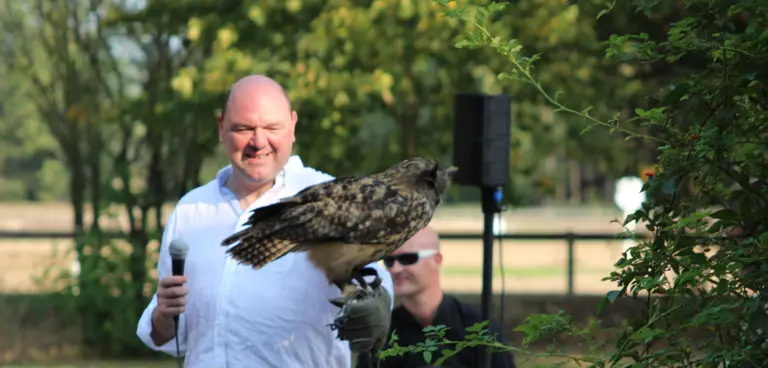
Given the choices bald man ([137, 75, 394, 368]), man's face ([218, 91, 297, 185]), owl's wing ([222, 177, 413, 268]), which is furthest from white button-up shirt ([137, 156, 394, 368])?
owl's wing ([222, 177, 413, 268])

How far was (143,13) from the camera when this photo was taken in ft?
39.8

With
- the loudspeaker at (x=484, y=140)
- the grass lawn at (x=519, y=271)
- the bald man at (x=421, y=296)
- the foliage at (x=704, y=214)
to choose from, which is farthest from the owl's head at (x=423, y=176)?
the grass lawn at (x=519, y=271)

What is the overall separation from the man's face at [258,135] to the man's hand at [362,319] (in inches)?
26.3

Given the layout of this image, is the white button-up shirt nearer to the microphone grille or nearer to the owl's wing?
the microphone grille

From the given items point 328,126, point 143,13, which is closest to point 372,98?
point 328,126

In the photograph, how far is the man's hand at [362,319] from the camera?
10.1ft

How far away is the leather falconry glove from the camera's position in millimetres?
3070

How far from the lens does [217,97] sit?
11812 millimetres

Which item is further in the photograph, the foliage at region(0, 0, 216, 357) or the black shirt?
the foliage at region(0, 0, 216, 357)

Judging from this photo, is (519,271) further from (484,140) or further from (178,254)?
(178,254)

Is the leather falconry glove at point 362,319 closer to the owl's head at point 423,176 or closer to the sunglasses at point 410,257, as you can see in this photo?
the owl's head at point 423,176

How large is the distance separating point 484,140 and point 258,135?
15.7 feet

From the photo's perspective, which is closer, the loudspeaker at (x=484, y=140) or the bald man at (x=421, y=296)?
the bald man at (x=421, y=296)

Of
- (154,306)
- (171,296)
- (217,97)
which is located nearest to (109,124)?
(217,97)
